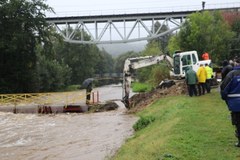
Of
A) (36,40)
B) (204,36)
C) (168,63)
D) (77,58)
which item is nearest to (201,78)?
(168,63)

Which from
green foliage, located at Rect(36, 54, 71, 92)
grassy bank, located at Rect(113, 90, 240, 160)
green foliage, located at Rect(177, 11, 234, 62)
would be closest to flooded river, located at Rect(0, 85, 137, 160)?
grassy bank, located at Rect(113, 90, 240, 160)

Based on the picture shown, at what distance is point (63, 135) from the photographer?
63.9 feet

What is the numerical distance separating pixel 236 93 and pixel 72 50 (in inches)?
3518

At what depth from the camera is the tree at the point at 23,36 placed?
5006cm

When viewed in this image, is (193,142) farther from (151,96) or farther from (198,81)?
(151,96)

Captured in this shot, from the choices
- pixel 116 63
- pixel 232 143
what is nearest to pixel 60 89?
pixel 232 143

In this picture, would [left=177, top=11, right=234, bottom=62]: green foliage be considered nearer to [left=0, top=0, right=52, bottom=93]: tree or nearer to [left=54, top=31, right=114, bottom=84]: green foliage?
[left=0, top=0, right=52, bottom=93]: tree

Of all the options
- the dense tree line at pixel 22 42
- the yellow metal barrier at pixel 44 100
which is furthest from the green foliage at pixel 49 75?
the yellow metal barrier at pixel 44 100

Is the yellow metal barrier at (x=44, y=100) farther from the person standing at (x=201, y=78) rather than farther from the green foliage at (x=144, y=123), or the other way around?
the green foliage at (x=144, y=123)

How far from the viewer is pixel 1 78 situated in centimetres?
5100

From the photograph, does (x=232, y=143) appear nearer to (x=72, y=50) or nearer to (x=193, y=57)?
(x=193, y=57)

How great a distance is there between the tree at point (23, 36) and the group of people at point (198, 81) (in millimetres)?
29990

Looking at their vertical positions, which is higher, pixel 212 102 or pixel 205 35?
pixel 205 35

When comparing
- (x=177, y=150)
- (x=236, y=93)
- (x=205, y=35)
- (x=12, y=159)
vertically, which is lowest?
(x=12, y=159)
